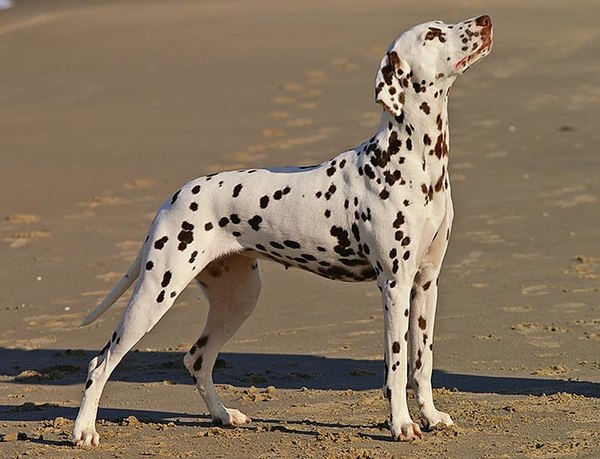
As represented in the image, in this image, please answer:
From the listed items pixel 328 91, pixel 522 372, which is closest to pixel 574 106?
pixel 328 91

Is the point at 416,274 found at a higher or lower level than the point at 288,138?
higher

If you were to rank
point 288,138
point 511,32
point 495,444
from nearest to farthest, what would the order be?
point 495,444 → point 288,138 → point 511,32

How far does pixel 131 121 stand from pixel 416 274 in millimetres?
12017

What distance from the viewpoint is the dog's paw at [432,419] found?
7.31 m

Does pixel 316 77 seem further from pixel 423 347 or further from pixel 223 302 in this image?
pixel 423 347

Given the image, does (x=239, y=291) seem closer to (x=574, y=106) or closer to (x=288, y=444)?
(x=288, y=444)

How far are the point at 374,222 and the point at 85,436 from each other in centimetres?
187

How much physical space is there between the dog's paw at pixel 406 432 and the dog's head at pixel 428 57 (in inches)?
61.3

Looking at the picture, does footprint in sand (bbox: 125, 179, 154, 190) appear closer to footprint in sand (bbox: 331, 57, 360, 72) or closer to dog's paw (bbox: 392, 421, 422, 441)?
footprint in sand (bbox: 331, 57, 360, 72)

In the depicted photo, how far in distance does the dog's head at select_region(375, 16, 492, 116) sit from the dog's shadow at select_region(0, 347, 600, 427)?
2020 millimetres

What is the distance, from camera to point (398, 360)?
705cm

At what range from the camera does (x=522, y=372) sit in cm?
855

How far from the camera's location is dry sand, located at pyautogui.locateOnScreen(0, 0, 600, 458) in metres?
7.64

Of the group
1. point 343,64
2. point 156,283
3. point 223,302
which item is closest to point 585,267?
point 223,302
